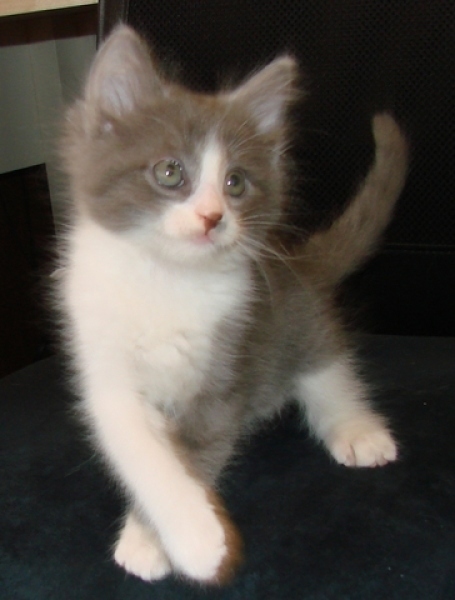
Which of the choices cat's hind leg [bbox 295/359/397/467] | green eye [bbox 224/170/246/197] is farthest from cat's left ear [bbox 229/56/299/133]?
cat's hind leg [bbox 295/359/397/467]

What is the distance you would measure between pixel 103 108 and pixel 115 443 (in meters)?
0.50

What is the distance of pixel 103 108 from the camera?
1008mm

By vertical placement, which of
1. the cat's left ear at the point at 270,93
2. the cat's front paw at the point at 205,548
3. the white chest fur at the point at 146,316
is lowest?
the cat's front paw at the point at 205,548

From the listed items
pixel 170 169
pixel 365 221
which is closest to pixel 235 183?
pixel 170 169

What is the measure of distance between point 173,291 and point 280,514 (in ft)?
1.18

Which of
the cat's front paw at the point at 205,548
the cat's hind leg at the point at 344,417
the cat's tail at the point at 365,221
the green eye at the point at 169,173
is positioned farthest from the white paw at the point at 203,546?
the cat's tail at the point at 365,221

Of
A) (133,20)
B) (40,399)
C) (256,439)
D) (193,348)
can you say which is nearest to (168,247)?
(193,348)

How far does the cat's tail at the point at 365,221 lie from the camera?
126 cm

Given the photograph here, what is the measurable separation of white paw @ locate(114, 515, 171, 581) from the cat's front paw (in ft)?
0.12

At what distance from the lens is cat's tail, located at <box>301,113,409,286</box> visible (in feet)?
4.15

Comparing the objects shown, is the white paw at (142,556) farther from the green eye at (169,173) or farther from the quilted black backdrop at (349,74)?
the quilted black backdrop at (349,74)

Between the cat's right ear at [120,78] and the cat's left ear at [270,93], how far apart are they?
157 mm

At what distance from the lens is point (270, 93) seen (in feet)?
3.61

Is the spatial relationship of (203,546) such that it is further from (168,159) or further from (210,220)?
(168,159)
